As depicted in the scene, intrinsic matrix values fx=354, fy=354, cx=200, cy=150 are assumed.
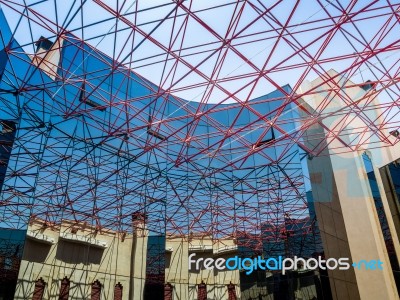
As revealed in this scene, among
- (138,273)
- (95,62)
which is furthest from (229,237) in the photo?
(95,62)

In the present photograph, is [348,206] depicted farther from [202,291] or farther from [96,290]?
[96,290]

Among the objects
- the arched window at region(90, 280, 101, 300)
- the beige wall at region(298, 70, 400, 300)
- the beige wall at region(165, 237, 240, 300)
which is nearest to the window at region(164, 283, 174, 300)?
the beige wall at region(165, 237, 240, 300)

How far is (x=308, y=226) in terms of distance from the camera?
2492cm

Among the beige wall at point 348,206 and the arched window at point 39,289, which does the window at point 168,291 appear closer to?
the arched window at point 39,289

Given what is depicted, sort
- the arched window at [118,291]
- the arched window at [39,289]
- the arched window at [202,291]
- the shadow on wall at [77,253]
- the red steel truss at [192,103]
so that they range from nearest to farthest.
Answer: the red steel truss at [192,103] → the arched window at [39,289] → the shadow on wall at [77,253] → the arched window at [118,291] → the arched window at [202,291]

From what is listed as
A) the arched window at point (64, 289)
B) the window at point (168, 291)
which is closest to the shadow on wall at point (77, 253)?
the arched window at point (64, 289)

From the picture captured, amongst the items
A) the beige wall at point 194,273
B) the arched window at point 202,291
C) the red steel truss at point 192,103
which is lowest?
the arched window at point 202,291

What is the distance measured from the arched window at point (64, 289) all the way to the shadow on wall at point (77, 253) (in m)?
1.01

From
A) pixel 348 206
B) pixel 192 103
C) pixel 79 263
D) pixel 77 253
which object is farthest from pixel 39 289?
pixel 348 206

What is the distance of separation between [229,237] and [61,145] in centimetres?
1363

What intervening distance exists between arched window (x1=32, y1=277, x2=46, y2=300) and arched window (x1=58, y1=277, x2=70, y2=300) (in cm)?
125

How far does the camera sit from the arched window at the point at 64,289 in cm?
1847

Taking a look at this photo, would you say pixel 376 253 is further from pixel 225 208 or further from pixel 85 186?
pixel 85 186

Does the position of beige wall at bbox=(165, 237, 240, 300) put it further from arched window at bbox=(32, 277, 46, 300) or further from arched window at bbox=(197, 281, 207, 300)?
arched window at bbox=(32, 277, 46, 300)
